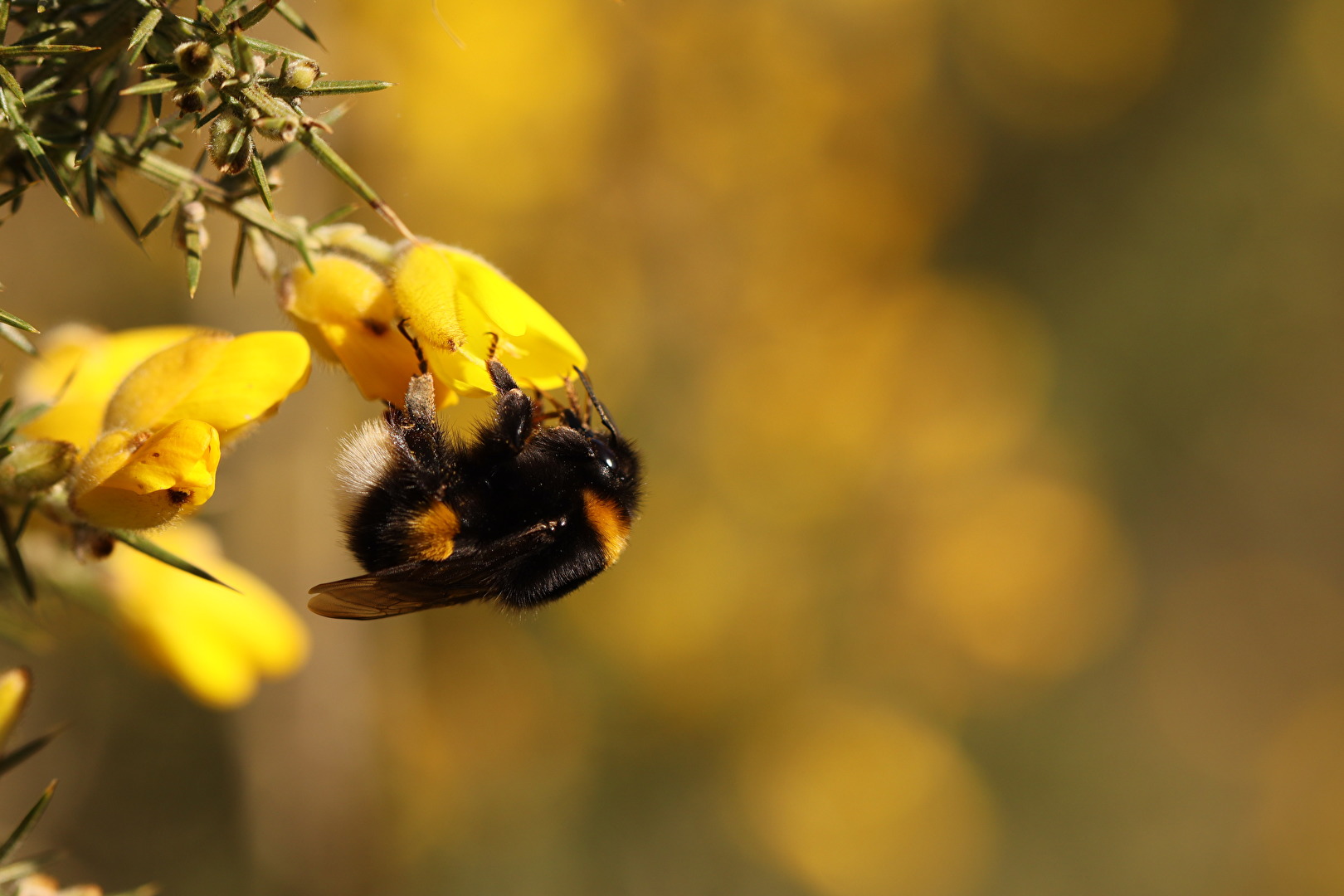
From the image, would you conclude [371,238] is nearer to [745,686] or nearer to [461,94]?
[461,94]

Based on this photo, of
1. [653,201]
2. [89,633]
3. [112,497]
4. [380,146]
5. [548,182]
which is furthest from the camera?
[653,201]

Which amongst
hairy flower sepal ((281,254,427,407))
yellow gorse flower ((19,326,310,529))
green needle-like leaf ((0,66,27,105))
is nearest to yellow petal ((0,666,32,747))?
yellow gorse flower ((19,326,310,529))

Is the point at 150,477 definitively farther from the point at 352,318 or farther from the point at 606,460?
the point at 606,460

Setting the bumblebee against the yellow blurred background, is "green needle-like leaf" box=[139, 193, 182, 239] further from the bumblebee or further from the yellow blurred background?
the yellow blurred background

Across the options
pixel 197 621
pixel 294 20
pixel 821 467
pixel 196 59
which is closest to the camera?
pixel 196 59

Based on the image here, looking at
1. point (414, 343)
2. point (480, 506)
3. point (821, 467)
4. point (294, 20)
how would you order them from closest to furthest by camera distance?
point (294, 20) < point (414, 343) < point (480, 506) < point (821, 467)

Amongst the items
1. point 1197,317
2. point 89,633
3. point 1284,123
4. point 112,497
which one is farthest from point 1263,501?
point 112,497

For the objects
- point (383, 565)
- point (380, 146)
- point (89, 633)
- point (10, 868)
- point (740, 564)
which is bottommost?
point (89, 633)

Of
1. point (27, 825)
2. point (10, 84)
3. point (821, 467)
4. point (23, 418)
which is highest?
point (10, 84)

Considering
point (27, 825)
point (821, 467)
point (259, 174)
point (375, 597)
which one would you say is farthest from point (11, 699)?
point (821, 467)
